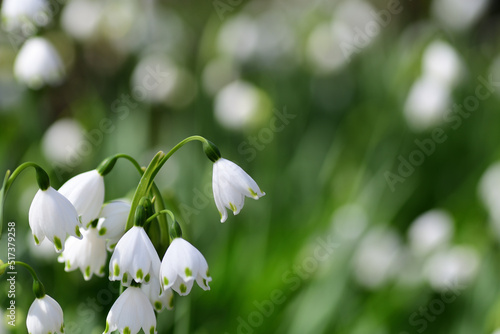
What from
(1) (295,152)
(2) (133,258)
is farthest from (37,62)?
(1) (295,152)

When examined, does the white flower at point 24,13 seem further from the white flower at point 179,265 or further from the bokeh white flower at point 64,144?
the white flower at point 179,265

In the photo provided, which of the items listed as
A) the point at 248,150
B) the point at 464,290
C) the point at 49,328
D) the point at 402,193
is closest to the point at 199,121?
the point at 248,150

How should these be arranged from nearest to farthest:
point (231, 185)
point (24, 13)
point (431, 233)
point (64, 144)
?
point (231, 185), point (24, 13), point (431, 233), point (64, 144)

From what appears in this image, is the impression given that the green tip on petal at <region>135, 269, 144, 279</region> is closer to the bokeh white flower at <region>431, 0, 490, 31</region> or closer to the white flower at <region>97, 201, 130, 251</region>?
the white flower at <region>97, 201, 130, 251</region>

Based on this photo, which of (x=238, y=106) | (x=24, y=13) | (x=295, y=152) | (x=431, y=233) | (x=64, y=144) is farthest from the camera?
(x=295, y=152)

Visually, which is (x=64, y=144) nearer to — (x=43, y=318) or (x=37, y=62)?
(x=37, y=62)

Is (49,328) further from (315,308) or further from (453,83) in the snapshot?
(453,83)

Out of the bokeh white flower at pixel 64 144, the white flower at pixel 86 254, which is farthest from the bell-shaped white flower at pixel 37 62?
the white flower at pixel 86 254
